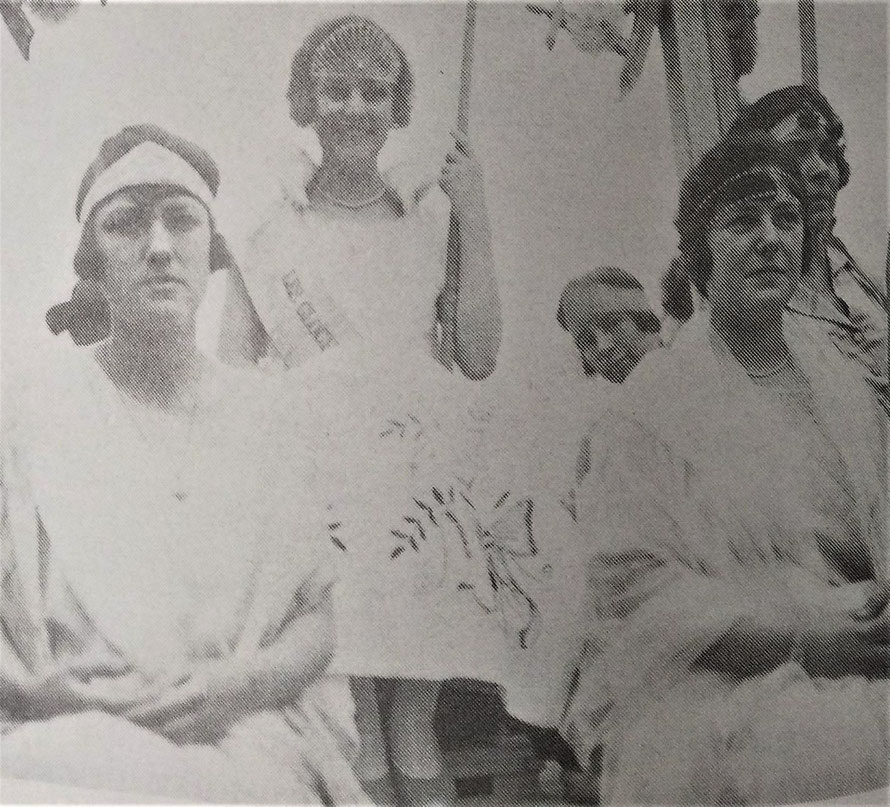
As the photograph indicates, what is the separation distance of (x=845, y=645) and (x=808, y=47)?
1.98 metres

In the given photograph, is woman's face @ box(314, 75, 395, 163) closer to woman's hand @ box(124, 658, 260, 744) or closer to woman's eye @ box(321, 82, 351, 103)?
woman's eye @ box(321, 82, 351, 103)

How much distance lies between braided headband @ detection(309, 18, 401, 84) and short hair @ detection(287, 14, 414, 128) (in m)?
0.01

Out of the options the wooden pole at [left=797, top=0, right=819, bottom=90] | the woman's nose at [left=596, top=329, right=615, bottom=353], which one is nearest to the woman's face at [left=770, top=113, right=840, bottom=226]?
the wooden pole at [left=797, top=0, right=819, bottom=90]

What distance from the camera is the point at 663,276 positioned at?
3.18 meters

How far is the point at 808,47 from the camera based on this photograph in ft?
10.5

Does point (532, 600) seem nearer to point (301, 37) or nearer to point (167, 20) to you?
point (301, 37)

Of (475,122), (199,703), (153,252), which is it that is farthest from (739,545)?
(153,252)

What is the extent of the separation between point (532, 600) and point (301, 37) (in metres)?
2.01

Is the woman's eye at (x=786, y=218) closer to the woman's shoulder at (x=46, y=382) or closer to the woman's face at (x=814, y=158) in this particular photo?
the woman's face at (x=814, y=158)

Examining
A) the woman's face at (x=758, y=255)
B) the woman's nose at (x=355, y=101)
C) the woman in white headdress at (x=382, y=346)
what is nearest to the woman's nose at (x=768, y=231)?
the woman's face at (x=758, y=255)

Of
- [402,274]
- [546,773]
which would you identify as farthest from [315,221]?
[546,773]

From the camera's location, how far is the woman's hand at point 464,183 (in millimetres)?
3176

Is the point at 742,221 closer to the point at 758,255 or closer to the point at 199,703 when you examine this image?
the point at 758,255

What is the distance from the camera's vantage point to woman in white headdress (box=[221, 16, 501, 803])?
307cm
